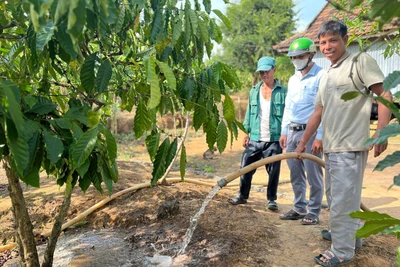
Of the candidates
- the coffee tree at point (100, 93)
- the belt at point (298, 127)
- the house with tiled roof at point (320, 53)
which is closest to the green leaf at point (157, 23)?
the coffee tree at point (100, 93)

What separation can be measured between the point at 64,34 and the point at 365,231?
1.04 metres

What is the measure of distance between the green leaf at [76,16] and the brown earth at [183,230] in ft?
7.35

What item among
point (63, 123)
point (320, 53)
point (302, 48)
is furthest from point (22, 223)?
point (320, 53)

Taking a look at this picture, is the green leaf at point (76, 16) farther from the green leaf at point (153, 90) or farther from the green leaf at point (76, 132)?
the green leaf at point (76, 132)

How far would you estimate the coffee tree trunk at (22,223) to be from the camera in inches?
96.7

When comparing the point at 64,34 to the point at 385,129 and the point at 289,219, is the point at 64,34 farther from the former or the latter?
the point at 289,219

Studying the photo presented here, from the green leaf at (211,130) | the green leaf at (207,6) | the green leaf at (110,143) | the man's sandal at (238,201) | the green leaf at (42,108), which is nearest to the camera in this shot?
the green leaf at (110,143)

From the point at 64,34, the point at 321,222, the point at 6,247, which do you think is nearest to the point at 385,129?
the point at 64,34

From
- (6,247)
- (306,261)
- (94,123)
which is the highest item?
(94,123)

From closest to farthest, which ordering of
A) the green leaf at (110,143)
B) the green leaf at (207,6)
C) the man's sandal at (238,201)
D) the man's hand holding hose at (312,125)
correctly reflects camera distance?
the green leaf at (110,143)
the green leaf at (207,6)
the man's hand holding hose at (312,125)
the man's sandal at (238,201)

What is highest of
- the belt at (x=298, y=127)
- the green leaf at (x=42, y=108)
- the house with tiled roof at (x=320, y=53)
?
the house with tiled roof at (x=320, y=53)

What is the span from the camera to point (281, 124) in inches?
145

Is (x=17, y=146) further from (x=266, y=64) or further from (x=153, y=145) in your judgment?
(x=266, y=64)

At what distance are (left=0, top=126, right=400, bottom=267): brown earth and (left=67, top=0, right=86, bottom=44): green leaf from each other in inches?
88.1
